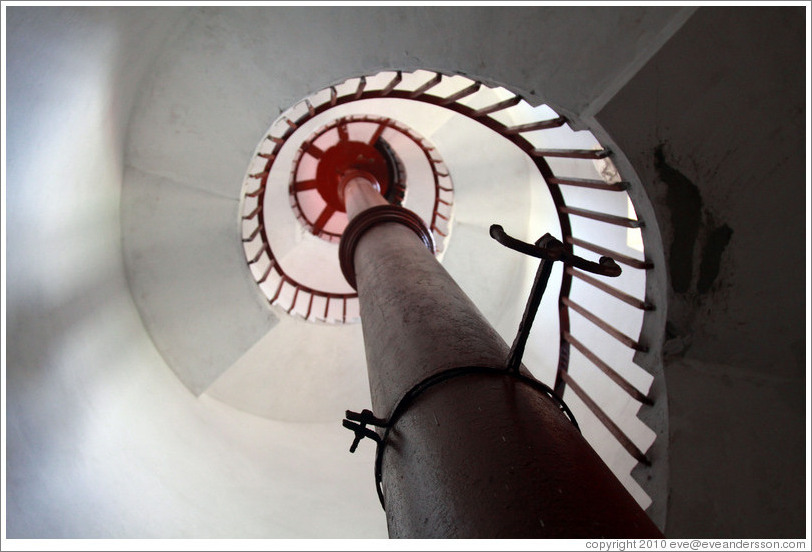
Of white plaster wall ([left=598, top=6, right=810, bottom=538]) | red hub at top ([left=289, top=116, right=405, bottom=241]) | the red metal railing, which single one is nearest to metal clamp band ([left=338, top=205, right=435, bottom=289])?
the red metal railing

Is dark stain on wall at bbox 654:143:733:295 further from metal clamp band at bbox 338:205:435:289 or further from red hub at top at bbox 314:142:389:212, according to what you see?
red hub at top at bbox 314:142:389:212

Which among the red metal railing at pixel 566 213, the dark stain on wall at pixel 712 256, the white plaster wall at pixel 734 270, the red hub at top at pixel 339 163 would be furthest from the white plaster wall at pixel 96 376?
the red hub at top at pixel 339 163

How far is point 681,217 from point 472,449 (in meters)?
2.64

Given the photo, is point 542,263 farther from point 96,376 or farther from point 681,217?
point 96,376

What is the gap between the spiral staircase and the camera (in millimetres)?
3531

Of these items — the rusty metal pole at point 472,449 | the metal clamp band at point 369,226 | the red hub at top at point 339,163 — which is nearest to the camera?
the rusty metal pole at point 472,449

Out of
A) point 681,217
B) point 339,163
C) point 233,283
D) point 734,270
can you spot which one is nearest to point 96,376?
point 233,283

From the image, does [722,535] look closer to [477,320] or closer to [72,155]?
[477,320]

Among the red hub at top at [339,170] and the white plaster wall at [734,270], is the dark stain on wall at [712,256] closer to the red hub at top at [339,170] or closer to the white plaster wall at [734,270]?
the white plaster wall at [734,270]

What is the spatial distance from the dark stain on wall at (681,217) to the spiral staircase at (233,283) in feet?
0.31

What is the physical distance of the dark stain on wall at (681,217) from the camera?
11.7 feet

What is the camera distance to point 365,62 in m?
4.10

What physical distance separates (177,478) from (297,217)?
7.06m

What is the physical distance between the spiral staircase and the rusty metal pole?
5.97ft
